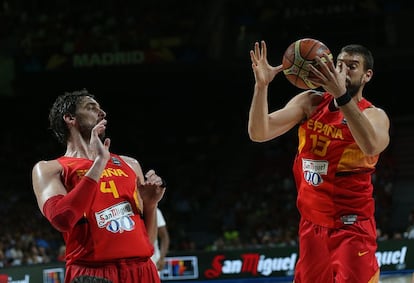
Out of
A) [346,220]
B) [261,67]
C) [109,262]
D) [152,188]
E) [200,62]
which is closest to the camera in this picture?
[109,262]

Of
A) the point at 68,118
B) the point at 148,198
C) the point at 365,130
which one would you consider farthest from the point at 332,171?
the point at 68,118

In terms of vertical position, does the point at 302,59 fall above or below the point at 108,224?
above

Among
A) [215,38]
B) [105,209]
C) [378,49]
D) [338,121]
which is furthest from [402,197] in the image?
[105,209]

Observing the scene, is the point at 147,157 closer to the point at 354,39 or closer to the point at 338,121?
the point at 354,39

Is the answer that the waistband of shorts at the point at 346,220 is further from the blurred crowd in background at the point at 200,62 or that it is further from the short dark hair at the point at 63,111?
the blurred crowd in background at the point at 200,62

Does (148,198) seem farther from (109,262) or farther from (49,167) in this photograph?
(49,167)

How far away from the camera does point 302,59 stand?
4.79 meters

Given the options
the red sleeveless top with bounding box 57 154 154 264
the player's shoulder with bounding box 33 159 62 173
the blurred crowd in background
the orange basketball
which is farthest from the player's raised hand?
the blurred crowd in background

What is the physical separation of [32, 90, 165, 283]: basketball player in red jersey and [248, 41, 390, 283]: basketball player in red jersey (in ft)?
3.15

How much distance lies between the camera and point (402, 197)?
18812 mm

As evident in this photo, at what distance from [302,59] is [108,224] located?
159cm

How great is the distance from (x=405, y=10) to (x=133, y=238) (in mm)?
16687

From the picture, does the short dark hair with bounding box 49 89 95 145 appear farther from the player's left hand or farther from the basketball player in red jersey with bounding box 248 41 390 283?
the basketball player in red jersey with bounding box 248 41 390 283

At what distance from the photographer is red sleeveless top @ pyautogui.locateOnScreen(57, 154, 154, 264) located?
166 inches
